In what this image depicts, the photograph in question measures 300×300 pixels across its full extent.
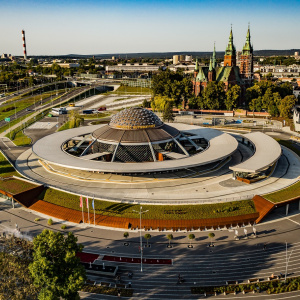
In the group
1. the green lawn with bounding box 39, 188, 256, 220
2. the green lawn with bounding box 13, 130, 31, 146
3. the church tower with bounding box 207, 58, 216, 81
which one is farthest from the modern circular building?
the church tower with bounding box 207, 58, 216, 81

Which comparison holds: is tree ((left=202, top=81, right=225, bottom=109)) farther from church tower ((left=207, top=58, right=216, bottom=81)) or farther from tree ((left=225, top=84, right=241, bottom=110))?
church tower ((left=207, top=58, right=216, bottom=81))

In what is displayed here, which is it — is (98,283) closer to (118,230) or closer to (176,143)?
(118,230)

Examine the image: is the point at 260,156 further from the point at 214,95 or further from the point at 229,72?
the point at 229,72

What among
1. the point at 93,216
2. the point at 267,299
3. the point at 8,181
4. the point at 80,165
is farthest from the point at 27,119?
the point at 267,299

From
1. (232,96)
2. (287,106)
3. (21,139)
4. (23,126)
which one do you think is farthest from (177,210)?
(232,96)

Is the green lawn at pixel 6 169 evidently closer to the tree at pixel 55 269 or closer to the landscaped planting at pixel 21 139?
the landscaped planting at pixel 21 139

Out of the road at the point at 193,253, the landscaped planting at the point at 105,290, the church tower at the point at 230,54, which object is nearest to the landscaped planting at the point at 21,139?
the road at the point at 193,253
